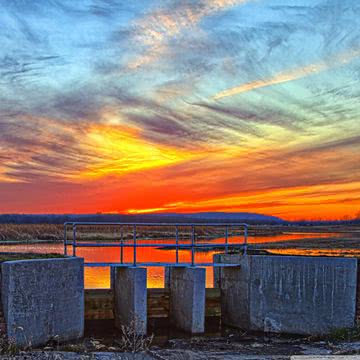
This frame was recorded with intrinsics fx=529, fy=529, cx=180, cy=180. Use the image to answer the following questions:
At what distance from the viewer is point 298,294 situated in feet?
42.2

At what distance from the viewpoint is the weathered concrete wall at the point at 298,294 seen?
1263 centimetres

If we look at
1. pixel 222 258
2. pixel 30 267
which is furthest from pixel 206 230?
pixel 30 267

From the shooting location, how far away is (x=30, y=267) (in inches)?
422

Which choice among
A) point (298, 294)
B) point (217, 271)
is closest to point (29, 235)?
point (217, 271)

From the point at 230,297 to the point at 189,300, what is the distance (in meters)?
1.45

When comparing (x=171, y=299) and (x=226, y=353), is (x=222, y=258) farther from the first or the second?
(x=226, y=353)

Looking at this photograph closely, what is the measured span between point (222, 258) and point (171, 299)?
181 cm

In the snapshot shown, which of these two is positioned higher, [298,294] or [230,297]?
[298,294]

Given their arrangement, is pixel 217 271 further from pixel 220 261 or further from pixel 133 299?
pixel 133 299

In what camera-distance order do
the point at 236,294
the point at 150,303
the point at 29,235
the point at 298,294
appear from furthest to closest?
the point at 29,235 < the point at 150,303 < the point at 236,294 < the point at 298,294

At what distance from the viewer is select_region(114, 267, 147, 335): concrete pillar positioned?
40.9 feet

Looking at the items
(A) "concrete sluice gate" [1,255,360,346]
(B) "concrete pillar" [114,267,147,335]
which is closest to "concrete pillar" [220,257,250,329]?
(A) "concrete sluice gate" [1,255,360,346]

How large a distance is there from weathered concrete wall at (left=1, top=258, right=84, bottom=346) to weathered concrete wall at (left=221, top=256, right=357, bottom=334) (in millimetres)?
4253

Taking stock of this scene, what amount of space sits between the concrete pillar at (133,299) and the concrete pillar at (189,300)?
112 cm
